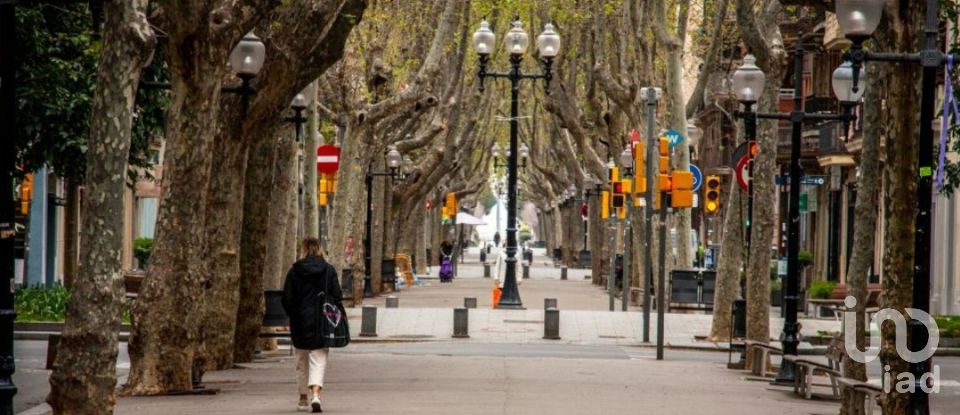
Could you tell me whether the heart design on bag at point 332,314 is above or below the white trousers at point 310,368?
above

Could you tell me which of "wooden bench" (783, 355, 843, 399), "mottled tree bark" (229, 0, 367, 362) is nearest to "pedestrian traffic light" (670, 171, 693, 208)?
"wooden bench" (783, 355, 843, 399)

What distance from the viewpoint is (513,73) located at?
3538 centimetres

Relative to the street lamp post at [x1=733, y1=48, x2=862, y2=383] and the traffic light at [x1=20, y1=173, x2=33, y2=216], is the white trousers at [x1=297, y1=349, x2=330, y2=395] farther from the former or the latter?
the traffic light at [x1=20, y1=173, x2=33, y2=216]

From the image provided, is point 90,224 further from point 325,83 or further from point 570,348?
point 325,83

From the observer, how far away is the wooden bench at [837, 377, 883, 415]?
14.5m

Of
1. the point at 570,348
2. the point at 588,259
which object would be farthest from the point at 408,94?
the point at 588,259

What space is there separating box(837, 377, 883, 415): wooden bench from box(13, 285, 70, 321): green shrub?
15274mm

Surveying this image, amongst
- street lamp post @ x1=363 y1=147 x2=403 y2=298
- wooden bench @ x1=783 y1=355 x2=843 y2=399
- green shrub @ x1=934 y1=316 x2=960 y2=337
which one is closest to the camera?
wooden bench @ x1=783 y1=355 x2=843 y2=399

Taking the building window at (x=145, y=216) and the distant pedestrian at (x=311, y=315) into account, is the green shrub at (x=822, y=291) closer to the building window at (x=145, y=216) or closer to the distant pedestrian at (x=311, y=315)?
the distant pedestrian at (x=311, y=315)

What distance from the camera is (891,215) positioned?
46.8 feet

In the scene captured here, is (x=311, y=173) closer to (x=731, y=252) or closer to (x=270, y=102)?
(x=731, y=252)

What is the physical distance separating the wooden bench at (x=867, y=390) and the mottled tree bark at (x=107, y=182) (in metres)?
5.70

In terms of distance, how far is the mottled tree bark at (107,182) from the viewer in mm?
13758

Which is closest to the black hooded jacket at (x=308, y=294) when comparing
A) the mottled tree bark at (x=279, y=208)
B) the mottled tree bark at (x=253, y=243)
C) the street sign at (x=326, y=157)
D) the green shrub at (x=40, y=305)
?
the mottled tree bark at (x=253, y=243)
